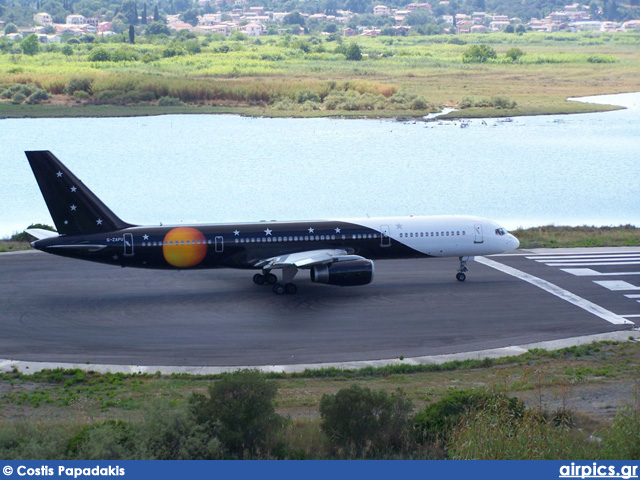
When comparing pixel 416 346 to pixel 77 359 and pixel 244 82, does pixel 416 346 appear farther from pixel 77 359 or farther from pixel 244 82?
pixel 244 82

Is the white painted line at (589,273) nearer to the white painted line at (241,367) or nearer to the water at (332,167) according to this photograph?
the white painted line at (241,367)

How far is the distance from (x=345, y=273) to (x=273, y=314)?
398cm

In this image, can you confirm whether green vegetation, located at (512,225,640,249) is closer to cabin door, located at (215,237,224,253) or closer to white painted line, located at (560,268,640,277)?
white painted line, located at (560,268,640,277)

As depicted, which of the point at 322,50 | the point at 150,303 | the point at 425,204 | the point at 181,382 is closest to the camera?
the point at 181,382

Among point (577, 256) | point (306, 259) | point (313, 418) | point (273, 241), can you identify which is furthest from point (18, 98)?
point (313, 418)

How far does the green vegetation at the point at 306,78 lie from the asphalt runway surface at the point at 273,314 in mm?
84893

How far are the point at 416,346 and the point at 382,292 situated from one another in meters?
8.13

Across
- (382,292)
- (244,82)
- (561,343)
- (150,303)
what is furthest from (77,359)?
(244,82)

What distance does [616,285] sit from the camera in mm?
42938

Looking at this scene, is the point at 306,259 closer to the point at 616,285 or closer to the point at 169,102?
the point at 616,285

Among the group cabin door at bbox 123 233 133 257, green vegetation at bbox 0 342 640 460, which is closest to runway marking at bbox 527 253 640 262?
green vegetation at bbox 0 342 640 460

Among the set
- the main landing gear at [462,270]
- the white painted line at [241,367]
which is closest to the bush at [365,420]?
the white painted line at [241,367]

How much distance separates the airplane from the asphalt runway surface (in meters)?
1.38

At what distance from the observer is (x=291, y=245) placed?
42.3 metres
